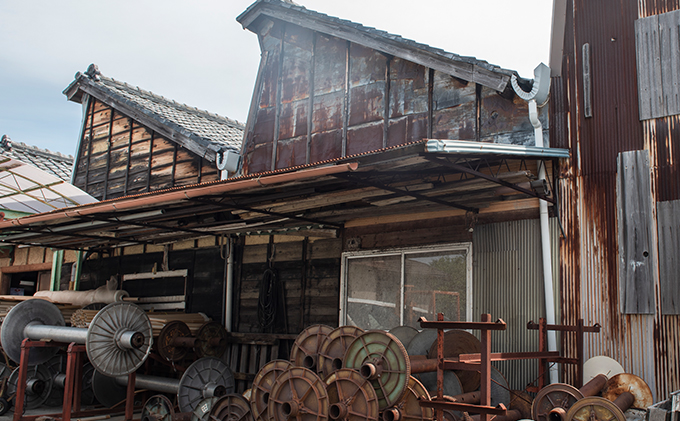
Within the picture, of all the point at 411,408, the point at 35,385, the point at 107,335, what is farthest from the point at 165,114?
the point at 411,408

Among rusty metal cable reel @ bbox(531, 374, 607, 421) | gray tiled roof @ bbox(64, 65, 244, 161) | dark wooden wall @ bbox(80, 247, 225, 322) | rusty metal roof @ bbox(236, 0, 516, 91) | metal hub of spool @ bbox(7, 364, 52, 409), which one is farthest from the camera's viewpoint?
gray tiled roof @ bbox(64, 65, 244, 161)

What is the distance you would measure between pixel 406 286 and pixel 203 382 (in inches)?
148

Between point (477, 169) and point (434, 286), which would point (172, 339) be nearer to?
point (434, 286)

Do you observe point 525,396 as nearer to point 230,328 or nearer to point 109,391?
point 230,328

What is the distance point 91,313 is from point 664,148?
32.9 ft

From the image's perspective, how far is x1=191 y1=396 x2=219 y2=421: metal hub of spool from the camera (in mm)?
8383

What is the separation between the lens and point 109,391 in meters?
10.8

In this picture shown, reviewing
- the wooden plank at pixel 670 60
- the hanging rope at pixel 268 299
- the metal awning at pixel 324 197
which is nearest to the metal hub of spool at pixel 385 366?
the metal awning at pixel 324 197

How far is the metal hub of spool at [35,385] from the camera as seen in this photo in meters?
10.8

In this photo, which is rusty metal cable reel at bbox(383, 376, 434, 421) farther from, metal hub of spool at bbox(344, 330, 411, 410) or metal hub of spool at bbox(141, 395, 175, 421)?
metal hub of spool at bbox(141, 395, 175, 421)

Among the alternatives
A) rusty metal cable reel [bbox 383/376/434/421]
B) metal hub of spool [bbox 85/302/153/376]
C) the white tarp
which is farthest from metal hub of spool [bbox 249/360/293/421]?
the white tarp

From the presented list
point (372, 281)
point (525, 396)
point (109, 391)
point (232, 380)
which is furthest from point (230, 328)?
point (525, 396)

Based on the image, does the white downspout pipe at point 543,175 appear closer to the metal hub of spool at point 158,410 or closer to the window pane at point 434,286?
the window pane at point 434,286

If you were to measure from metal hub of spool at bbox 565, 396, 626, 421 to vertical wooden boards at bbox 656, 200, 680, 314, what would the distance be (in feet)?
6.34
